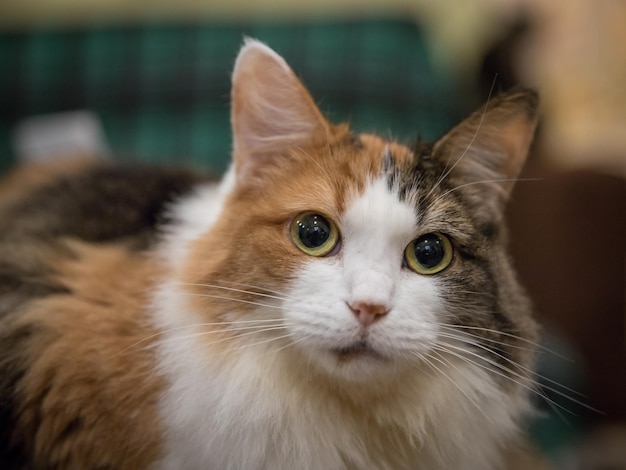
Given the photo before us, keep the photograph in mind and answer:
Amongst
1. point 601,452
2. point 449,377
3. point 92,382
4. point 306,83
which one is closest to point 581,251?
point 601,452

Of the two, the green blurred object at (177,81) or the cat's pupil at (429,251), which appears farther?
the green blurred object at (177,81)

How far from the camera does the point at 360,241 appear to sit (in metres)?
0.88

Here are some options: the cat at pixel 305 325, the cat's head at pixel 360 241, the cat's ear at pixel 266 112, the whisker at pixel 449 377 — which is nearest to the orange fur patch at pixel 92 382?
the cat at pixel 305 325

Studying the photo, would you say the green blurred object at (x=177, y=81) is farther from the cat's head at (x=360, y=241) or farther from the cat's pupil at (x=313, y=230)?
the cat's pupil at (x=313, y=230)

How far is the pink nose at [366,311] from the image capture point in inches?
31.8

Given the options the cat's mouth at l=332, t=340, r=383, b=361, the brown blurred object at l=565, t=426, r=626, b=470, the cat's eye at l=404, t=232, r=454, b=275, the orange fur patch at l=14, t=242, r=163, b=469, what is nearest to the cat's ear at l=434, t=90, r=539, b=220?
the cat's eye at l=404, t=232, r=454, b=275

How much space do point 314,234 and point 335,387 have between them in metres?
0.23

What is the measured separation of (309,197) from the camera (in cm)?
94

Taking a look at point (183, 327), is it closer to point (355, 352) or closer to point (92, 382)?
point (92, 382)

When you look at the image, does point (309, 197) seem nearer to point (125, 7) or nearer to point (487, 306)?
point (487, 306)

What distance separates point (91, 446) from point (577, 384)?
1206 millimetres

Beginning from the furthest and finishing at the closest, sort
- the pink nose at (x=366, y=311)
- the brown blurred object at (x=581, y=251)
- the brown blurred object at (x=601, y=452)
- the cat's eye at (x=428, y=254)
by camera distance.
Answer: the brown blurred object at (x=581, y=251) < the brown blurred object at (x=601, y=452) < the cat's eye at (x=428, y=254) < the pink nose at (x=366, y=311)

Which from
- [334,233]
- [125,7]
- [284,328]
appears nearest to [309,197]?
Result: [334,233]

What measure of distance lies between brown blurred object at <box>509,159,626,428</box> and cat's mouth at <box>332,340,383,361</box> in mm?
1420
